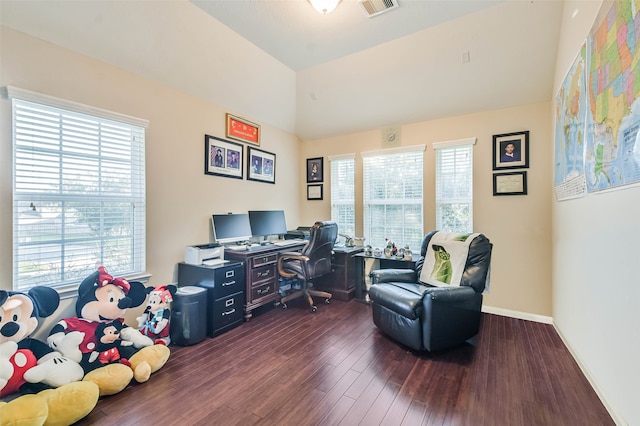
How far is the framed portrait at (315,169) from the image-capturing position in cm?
481

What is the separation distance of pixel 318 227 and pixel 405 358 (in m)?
1.74

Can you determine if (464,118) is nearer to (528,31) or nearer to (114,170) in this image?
(528,31)

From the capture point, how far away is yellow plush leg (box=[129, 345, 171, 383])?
2.03 metres

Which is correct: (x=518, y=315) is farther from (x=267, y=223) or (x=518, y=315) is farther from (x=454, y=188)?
(x=267, y=223)

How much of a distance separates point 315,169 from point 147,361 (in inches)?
140

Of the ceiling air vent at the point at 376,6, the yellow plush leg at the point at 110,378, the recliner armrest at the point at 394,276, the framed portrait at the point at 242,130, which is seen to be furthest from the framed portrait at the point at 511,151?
the yellow plush leg at the point at 110,378

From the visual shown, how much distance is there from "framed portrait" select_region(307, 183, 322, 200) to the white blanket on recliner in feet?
7.19

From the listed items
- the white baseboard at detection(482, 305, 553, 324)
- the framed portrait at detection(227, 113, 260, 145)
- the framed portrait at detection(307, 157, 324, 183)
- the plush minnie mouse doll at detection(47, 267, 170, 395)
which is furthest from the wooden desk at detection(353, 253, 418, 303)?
the plush minnie mouse doll at detection(47, 267, 170, 395)

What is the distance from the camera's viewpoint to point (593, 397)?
1877 millimetres

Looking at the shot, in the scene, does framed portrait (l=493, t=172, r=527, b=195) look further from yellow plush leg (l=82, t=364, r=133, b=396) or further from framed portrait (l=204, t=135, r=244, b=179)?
yellow plush leg (l=82, t=364, r=133, b=396)

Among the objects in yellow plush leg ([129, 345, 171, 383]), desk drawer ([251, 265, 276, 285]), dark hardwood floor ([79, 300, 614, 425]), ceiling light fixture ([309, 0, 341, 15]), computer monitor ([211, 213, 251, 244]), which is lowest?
dark hardwood floor ([79, 300, 614, 425])

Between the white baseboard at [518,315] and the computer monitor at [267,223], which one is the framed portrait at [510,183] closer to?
the white baseboard at [518,315]

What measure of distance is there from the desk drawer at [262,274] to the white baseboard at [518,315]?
275 centimetres

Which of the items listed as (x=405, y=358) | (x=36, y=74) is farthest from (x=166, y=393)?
(x=36, y=74)
